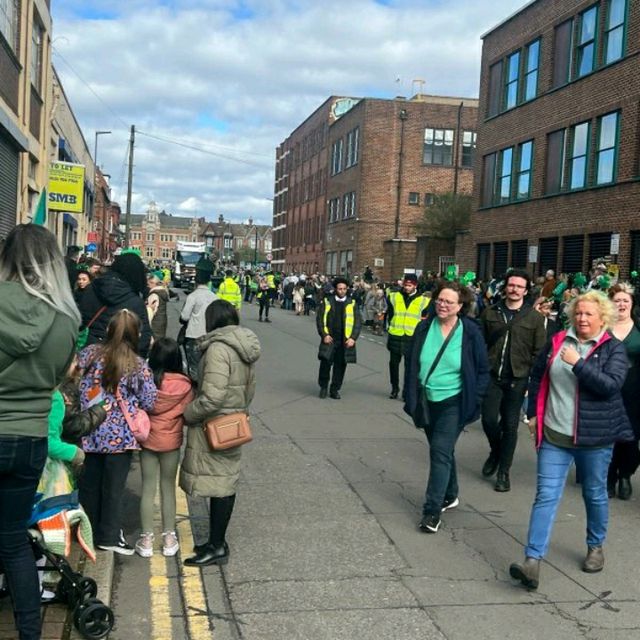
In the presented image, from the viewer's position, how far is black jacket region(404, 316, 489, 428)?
18.9ft

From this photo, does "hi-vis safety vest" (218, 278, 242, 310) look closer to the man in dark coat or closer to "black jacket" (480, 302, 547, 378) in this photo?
the man in dark coat

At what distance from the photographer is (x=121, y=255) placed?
6758 mm

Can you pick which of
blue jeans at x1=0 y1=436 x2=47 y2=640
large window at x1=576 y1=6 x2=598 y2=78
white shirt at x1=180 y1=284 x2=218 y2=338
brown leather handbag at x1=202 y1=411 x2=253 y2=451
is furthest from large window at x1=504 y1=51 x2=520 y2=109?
blue jeans at x1=0 y1=436 x2=47 y2=640

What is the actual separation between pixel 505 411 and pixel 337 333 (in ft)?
16.2

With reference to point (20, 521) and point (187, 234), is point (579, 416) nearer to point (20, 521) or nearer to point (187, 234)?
point (20, 521)

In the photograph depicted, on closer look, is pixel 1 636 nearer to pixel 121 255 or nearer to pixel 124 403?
pixel 124 403

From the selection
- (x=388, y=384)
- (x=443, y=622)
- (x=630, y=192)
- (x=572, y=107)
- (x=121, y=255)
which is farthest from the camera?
(x=572, y=107)

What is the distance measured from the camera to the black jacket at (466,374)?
5.77m

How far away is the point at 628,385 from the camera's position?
6883 millimetres

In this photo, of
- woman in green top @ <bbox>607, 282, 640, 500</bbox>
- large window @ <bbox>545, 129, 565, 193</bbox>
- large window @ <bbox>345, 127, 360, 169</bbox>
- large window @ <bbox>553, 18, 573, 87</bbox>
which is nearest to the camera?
woman in green top @ <bbox>607, 282, 640, 500</bbox>

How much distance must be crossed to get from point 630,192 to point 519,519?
55.4ft

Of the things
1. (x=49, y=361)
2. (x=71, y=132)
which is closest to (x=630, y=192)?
(x=49, y=361)

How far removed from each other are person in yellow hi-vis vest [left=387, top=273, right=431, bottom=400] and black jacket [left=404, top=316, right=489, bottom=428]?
5.66 meters

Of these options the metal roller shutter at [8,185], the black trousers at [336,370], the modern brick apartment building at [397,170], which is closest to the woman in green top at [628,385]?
the black trousers at [336,370]
